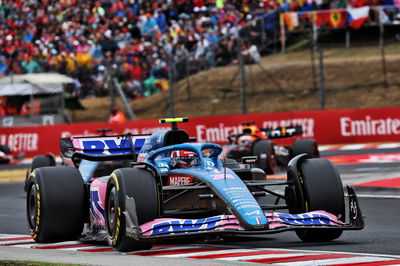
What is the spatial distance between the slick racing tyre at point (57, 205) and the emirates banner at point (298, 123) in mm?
17971

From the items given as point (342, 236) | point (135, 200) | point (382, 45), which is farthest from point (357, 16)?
point (135, 200)

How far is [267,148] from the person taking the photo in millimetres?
18844

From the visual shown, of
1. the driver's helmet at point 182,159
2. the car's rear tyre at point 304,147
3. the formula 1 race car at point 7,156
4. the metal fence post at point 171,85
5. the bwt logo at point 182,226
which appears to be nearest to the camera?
the bwt logo at point 182,226

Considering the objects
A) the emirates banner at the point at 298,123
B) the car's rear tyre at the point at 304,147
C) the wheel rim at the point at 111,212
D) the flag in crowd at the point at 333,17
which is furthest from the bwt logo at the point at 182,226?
the flag in crowd at the point at 333,17

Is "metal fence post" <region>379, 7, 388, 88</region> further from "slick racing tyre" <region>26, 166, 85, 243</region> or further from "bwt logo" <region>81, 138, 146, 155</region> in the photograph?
"slick racing tyre" <region>26, 166, 85, 243</region>

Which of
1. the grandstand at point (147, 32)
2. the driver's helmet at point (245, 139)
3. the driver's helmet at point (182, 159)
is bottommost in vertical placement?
the driver's helmet at point (245, 139)

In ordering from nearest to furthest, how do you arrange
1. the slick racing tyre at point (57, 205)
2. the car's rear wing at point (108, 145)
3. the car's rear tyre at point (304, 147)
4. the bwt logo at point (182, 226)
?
the bwt logo at point (182, 226)
the slick racing tyre at point (57, 205)
the car's rear wing at point (108, 145)
the car's rear tyre at point (304, 147)

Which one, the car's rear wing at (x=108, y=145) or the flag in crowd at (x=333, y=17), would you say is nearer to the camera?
the car's rear wing at (x=108, y=145)

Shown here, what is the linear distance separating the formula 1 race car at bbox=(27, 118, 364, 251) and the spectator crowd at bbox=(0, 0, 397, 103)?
20373 millimetres

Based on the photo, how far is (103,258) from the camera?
762 cm

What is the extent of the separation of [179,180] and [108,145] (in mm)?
2478

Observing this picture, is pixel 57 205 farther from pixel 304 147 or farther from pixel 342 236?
pixel 304 147

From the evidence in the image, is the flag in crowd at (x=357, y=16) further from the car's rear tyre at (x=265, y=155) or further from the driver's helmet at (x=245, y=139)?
the car's rear tyre at (x=265, y=155)

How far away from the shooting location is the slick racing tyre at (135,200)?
8.02 meters
